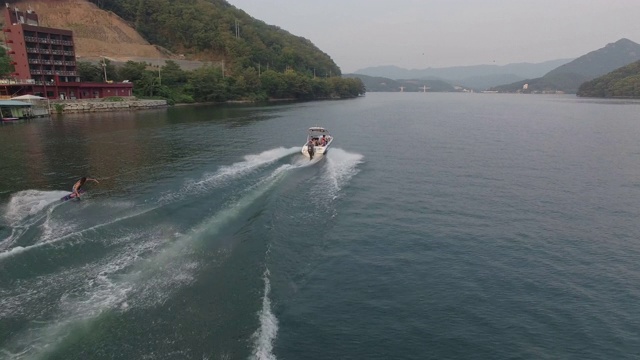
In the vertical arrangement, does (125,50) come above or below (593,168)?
above

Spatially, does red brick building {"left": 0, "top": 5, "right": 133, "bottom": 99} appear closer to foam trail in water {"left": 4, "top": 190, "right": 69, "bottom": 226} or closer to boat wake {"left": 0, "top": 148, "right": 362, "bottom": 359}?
foam trail in water {"left": 4, "top": 190, "right": 69, "bottom": 226}

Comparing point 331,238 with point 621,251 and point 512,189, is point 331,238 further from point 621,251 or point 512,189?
point 512,189

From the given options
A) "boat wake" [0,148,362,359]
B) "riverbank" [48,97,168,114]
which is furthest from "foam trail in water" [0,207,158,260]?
"riverbank" [48,97,168,114]

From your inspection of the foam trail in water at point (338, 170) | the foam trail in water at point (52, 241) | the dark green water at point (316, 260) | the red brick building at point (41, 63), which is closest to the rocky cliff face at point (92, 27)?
the red brick building at point (41, 63)

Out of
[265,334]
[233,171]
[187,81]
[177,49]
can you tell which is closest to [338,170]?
[233,171]

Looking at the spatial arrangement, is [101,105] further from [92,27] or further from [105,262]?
[105,262]

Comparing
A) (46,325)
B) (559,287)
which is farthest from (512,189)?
(46,325)
